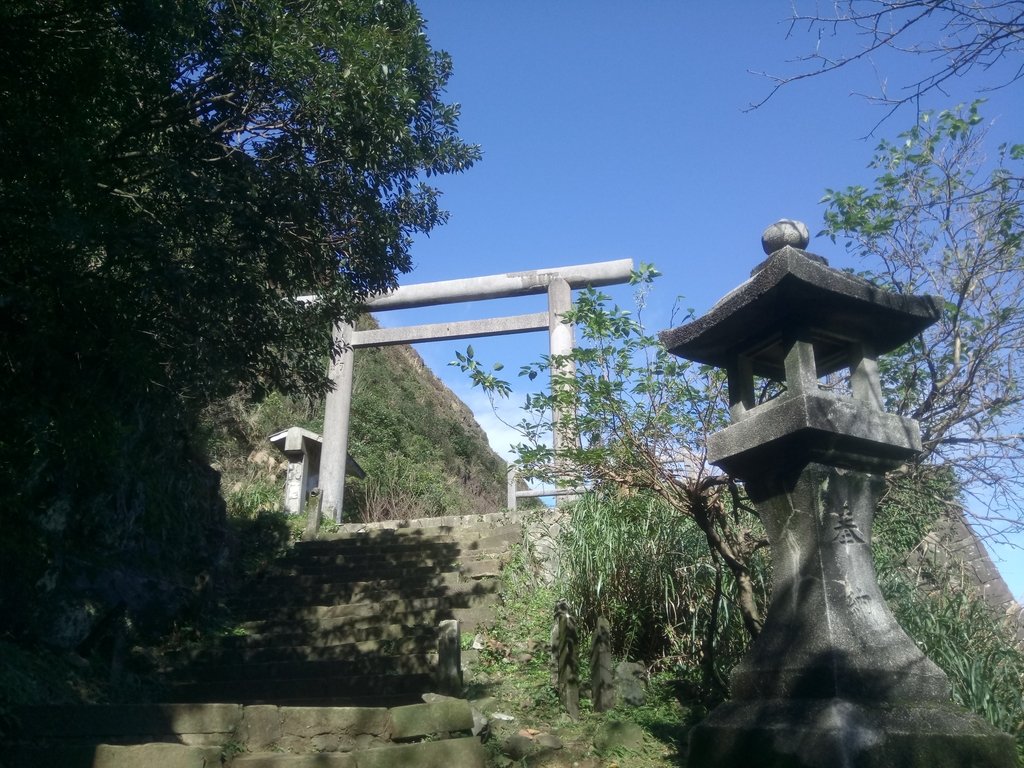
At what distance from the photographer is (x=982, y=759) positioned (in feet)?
8.48

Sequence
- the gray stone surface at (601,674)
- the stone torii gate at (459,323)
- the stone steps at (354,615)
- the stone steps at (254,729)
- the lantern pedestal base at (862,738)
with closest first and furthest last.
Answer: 1. the lantern pedestal base at (862,738)
2. the stone steps at (254,729)
3. the gray stone surface at (601,674)
4. the stone steps at (354,615)
5. the stone torii gate at (459,323)

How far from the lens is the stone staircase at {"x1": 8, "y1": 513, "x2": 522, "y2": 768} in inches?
162

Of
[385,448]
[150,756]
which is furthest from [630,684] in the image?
[385,448]

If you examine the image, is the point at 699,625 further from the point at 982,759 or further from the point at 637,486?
the point at 982,759

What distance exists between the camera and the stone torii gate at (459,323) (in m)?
9.93

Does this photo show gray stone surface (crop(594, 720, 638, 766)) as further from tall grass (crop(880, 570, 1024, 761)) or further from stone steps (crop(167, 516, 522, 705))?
stone steps (crop(167, 516, 522, 705))

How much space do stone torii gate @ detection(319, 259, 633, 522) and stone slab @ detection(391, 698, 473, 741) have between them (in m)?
5.78

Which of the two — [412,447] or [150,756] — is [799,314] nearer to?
[150,756]

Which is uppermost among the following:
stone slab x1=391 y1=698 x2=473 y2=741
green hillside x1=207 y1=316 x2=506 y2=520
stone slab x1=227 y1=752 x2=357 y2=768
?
green hillside x1=207 y1=316 x2=506 y2=520

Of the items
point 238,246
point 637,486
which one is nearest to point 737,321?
point 637,486

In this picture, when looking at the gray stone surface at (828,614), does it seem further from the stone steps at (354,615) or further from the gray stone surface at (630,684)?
the stone steps at (354,615)

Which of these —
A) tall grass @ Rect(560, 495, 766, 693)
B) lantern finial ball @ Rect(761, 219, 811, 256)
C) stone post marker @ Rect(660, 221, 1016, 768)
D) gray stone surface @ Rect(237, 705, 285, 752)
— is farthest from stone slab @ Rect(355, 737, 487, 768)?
lantern finial ball @ Rect(761, 219, 811, 256)

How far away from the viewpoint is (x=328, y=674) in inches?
244

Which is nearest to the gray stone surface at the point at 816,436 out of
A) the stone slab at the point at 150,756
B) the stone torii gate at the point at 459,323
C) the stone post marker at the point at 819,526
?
the stone post marker at the point at 819,526
